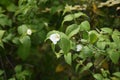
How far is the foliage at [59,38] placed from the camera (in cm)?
138

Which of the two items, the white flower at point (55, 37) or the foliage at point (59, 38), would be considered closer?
the white flower at point (55, 37)

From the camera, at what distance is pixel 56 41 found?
4.09 ft

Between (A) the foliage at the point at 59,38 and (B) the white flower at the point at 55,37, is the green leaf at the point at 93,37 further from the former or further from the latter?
(B) the white flower at the point at 55,37

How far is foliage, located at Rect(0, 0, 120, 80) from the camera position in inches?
54.2

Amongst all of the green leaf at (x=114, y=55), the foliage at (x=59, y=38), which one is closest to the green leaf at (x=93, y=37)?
the foliage at (x=59, y=38)

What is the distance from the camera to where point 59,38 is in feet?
A: 4.07

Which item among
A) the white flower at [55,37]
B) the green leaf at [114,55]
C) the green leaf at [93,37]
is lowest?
the green leaf at [114,55]

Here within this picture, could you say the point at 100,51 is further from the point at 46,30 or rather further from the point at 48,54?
the point at 48,54

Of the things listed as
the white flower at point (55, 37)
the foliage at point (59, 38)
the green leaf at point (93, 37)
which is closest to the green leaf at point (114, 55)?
the foliage at point (59, 38)

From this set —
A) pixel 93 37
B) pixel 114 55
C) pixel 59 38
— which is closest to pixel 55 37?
pixel 59 38

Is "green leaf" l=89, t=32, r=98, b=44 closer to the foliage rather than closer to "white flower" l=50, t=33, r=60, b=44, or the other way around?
the foliage

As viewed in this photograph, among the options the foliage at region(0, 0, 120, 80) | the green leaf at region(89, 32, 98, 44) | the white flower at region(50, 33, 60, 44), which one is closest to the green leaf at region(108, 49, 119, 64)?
the foliage at region(0, 0, 120, 80)

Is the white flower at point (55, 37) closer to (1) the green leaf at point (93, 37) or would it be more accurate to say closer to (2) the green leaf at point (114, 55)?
(1) the green leaf at point (93, 37)

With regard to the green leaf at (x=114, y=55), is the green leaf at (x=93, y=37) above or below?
above
